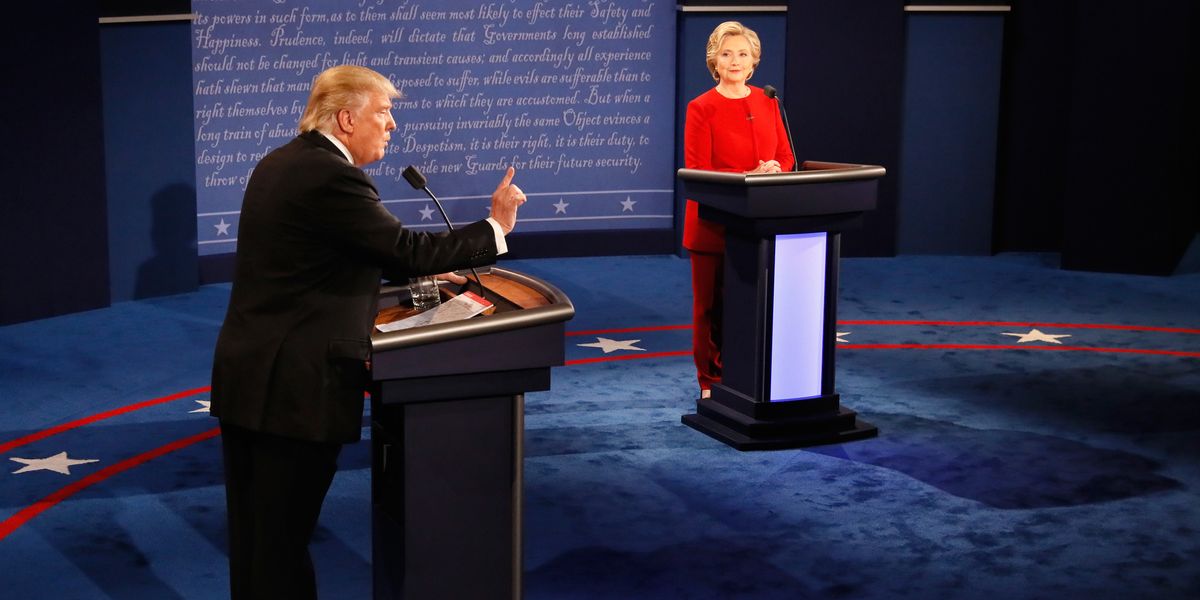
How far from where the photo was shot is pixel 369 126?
3195mm

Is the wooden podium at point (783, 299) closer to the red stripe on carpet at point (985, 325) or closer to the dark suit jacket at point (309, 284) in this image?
the red stripe on carpet at point (985, 325)

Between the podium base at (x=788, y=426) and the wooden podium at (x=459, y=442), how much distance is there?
237 cm

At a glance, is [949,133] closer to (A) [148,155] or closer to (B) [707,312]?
(B) [707,312]

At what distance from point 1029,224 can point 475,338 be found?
300 inches

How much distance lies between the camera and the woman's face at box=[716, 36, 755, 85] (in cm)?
575

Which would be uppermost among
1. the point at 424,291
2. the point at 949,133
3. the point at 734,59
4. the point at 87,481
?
the point at 734,59

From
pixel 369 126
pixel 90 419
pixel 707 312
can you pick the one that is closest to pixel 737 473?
pixel 707 312

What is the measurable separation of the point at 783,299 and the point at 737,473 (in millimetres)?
702

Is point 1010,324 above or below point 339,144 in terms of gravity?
below

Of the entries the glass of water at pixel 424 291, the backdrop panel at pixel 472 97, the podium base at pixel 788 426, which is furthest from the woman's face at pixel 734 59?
the backdrop panel at pixel 472 97

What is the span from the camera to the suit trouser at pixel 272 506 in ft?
10.4

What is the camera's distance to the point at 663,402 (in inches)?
245

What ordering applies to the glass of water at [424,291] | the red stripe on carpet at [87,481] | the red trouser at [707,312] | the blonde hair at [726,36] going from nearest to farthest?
the glass of water at [424,291], the red stripe on carpet at [87,481], the blonde hair at [726,36], the red trouser at [707,312]

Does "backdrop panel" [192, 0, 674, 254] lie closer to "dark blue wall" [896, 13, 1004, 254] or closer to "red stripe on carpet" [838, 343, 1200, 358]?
"dark blue wall" [896, 13, 1004, 254]
